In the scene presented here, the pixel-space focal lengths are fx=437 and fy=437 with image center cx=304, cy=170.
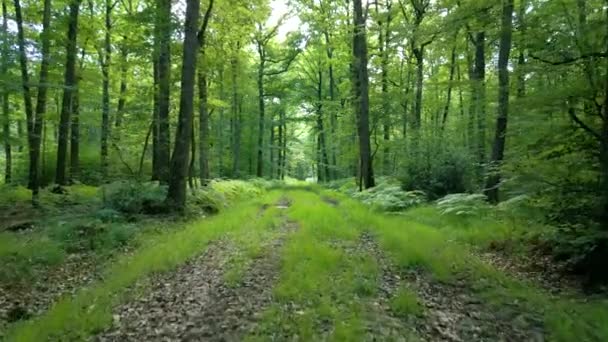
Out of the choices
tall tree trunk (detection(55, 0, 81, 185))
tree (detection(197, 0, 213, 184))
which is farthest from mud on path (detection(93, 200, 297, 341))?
tree (detection(197, 0, 213, 184))

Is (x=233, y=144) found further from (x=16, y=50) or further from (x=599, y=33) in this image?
(x=599, y=33)

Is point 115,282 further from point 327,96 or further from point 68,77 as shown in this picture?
point 327,96

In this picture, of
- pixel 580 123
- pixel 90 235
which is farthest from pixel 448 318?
pixel 90 235

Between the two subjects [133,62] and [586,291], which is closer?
[586,291]

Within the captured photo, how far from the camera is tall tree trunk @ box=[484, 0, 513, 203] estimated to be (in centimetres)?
830

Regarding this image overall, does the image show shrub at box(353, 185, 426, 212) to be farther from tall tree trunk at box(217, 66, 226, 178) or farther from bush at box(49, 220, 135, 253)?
tall tree trunk at box(217, 66, 226, 178)

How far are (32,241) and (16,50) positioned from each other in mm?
5370

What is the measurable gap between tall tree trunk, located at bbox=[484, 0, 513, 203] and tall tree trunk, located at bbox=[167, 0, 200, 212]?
7779 mm

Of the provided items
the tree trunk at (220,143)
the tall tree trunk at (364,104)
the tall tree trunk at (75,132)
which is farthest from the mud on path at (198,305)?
the tree trunk at (220,143)

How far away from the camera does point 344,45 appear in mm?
26688

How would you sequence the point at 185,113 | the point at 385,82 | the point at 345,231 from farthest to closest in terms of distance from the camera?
the point at 385,82, the point at 185,113, the point at 345,231

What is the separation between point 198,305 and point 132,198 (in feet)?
23.8

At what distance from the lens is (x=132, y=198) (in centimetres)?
1179

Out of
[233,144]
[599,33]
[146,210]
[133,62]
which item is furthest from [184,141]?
[233,144]
